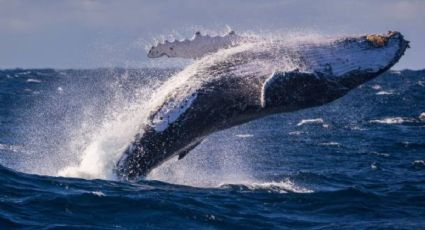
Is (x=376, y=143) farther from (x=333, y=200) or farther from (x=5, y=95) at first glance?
(x=5, y=95)

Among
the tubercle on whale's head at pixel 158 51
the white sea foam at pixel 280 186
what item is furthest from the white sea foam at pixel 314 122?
the tubercle on whale's head at pixel 158 51

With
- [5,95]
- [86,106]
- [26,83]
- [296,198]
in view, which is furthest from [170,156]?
[26,83]

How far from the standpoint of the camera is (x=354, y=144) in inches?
886

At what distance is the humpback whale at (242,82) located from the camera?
1045cm

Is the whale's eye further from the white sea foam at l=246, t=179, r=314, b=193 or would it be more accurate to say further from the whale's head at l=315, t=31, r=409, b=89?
the white sea foam at l=246, t=179, r=314, b=193

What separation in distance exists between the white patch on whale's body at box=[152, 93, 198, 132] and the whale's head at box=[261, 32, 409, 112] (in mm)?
1158

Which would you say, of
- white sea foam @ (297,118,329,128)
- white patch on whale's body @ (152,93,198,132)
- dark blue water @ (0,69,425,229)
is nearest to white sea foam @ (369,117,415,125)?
white sea foam @ (297,118,329,128)

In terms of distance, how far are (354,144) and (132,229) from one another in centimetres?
1504

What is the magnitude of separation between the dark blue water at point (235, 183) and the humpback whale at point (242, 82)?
0.68 m

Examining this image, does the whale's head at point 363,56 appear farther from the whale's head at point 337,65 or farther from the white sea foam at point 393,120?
the white sea foam at point 393,120

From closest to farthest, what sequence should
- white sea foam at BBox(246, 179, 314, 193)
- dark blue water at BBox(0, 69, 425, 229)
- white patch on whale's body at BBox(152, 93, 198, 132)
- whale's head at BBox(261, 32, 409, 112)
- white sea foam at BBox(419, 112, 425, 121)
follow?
1. dark blue water at BBox(0, 69, 425, 229)
2. whale's head at BBox(261, 32, 409, 112)
3. white patch on whale's body at BBox(152, 93, 198, 132)
4. white sea foam at BBox(246, 179, 314, 193)
5. white sea foam at BBox(419, 112, 425, 121)

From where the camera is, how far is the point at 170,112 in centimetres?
1092

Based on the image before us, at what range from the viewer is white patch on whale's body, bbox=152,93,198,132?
1086 centimetres

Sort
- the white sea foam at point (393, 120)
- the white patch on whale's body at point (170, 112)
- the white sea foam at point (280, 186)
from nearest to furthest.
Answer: the white patch on whale's body at point (170, 112), the white sea foam at point (280, 186), the white sea foam at point (393, 120)
